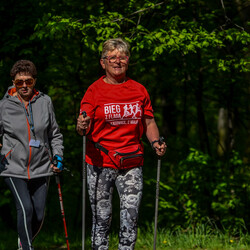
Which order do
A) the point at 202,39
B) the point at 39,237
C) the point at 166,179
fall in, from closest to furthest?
the point at 202,39
the point at 39,237
the point at 166,179

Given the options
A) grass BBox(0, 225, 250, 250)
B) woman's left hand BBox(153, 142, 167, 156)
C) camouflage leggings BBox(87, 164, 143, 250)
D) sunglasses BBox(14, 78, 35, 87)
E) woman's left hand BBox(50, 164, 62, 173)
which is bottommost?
grass BBox(0, 225, 250, 250)

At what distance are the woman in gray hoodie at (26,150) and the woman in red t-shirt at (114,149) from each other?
18.9 inches

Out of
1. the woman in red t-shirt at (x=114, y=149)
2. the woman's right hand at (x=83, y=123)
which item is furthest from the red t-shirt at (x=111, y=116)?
the woman's right hand at (x=83, y=123)

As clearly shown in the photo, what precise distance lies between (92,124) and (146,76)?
4851mm

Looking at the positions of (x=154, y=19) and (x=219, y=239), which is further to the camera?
(x=154, y=19)

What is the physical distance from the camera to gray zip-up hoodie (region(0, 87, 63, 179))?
15.3 ft

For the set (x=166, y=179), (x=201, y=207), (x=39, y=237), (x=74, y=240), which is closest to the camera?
(x=74, y=240)

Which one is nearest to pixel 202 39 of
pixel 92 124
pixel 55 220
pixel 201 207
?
pixel 92 124

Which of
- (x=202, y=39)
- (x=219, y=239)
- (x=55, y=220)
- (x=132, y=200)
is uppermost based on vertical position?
(x=202, y=39)

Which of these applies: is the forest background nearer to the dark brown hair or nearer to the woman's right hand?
the dark brown hair

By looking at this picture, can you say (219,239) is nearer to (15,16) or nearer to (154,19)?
(154,19)

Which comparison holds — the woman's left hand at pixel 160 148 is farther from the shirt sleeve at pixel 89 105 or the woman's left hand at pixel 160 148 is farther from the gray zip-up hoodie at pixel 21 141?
the gray zip-up hoodie at pixel 21 141


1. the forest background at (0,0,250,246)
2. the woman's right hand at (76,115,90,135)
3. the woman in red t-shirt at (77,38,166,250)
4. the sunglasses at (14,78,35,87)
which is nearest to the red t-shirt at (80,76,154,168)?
the woman in red t-shirt at (77,38,166,250)

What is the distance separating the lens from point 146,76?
9344mm
